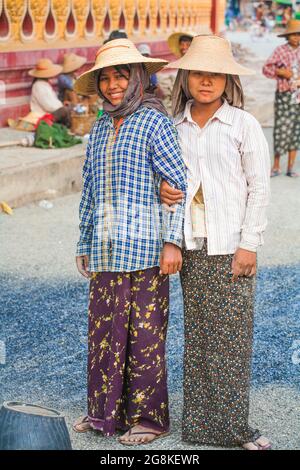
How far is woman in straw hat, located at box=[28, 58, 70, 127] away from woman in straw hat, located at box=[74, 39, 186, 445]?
6.68 metres

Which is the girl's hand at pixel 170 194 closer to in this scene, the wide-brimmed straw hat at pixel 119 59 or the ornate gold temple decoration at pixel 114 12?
the wide-brimmed straw hat at pixel 119 59

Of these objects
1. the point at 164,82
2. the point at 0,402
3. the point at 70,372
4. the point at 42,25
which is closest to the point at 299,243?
the point at 70,372

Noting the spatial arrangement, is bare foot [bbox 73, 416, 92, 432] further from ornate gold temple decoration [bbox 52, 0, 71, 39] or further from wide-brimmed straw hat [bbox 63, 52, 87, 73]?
ornate gold temple decoration [bbox 52, 0, 71, 39]

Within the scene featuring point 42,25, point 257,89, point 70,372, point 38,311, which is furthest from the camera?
point 257,89

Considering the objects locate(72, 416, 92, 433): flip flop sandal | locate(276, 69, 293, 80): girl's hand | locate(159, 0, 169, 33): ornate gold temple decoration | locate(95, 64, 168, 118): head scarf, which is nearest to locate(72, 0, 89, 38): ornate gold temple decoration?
locate(159, 0, 169, 33): ornate gold temple decoration

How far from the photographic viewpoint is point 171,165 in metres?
3.32

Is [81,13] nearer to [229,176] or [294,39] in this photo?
[294,39]

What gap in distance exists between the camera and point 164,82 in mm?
13219

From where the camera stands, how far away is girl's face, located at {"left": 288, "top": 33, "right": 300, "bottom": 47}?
902 centimetres

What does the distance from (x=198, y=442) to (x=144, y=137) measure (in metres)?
1.22

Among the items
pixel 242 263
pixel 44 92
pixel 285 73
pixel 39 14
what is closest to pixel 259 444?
pixel 242 263

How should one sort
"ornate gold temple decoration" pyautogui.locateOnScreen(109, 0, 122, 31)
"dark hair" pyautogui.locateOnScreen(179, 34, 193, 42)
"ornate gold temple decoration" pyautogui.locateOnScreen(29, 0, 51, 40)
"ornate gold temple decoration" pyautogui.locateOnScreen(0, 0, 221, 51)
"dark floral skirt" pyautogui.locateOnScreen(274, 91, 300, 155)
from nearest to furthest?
"dark hair" pyautogui.locateOnScreen(179, 34, 193, 42) < "dark floral skirt" pyautogui.locateOnScreen(274, 91, 300, 155) < "ornate gold temple decoration" pyautogui.locateOnScreen(0, 0, 221, 51) < "ornate gold temple decoration" pyautogui.locateOnScreen(29, 0, 51, 40) < "ornate gold temple decoration" pyautogui.locateOnScreen(109, 0, 122, 31)

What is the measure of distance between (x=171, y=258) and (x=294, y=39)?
6246 mm

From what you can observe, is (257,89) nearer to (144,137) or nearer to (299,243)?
(299,243)
